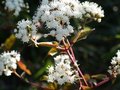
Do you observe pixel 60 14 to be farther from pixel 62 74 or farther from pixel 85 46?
pixel 85 46

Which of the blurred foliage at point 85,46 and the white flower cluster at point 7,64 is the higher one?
the blurred foliage at point 85,46

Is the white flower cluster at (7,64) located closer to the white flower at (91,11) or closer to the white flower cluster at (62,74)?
the white flower cluster at (62,74)

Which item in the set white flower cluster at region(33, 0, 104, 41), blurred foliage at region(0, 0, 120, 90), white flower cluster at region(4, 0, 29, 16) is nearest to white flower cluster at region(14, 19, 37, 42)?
white flower cluster at region(33, 0, 104, 41)

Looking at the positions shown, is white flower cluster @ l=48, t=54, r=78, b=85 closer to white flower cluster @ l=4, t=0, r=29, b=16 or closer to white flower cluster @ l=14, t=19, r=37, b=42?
white flower cluster @ l=14, t=19, r=37, b=42

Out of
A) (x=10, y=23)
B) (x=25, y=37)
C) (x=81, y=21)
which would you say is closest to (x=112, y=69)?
(x=81, y=21)

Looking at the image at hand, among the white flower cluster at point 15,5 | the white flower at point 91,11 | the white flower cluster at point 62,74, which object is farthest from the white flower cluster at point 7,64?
the white flower cluster at point 15,5

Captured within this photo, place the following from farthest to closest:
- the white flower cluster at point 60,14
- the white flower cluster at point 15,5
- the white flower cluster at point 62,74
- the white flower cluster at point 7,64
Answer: the white flower cluster at point 15,5 < the white flower cluster at point 7,64 < the white flower cluster at point 62,74 < the white flower cluster at point 60,14
